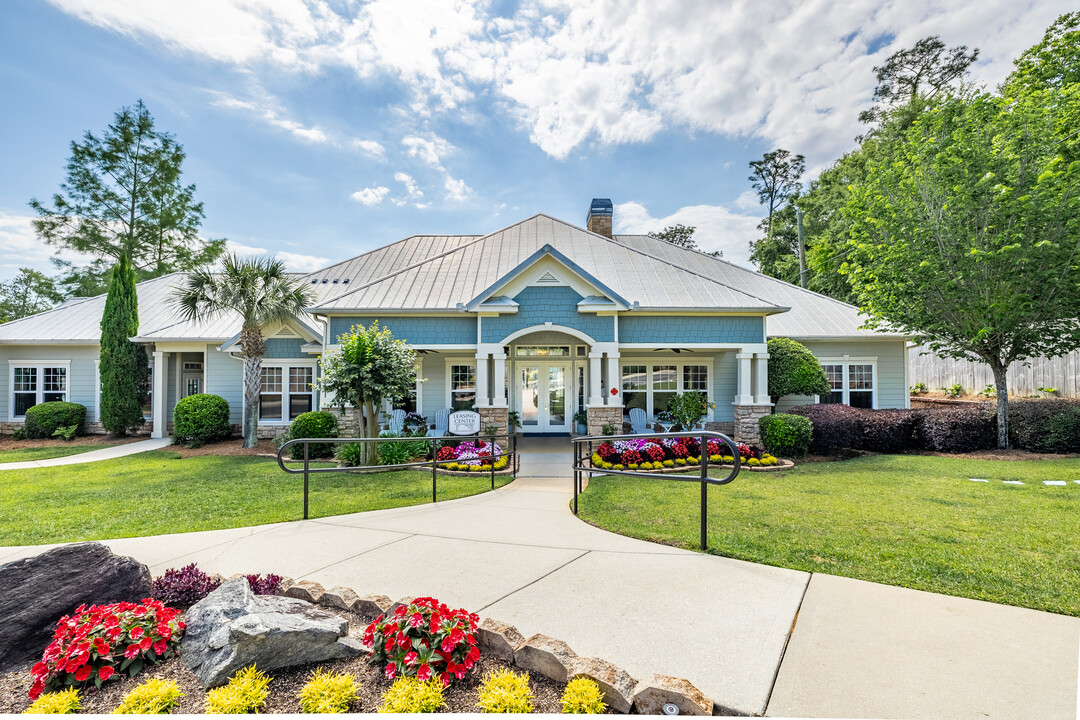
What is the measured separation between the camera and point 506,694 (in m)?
2.12

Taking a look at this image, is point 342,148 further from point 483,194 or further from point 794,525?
point 794,525

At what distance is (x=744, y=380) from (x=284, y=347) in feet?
44.1

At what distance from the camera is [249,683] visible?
7.45ft

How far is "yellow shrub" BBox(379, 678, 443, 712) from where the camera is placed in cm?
216

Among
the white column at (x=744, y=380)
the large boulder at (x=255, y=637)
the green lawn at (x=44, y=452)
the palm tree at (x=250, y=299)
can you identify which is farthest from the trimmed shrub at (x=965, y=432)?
the green lawn at (x=44, y=452)

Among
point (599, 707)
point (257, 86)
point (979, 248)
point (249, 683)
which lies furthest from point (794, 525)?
point (257, 86)

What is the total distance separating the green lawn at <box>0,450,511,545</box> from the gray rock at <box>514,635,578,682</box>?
4.47 m

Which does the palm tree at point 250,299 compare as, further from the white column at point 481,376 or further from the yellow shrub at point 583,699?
the yellow shrub at point 583,699

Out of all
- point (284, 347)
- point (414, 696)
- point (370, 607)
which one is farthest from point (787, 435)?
point (284, 347)

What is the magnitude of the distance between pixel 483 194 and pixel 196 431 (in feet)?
38.8

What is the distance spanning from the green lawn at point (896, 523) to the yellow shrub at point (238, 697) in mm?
3465

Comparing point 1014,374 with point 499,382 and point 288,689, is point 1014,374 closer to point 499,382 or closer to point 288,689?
point 499,382

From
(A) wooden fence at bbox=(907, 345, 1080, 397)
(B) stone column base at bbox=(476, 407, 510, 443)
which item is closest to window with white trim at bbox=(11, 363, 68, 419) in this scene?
(B) stone column base at bbox=(476, 407, 510, 443)

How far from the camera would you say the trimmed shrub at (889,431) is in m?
11.9
